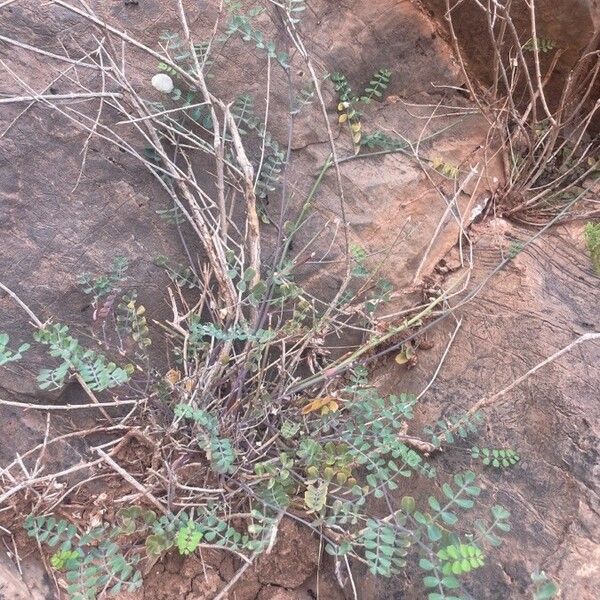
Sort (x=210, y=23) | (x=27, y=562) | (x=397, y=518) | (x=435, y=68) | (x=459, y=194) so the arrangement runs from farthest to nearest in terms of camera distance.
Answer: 1. (x=435, y=68)
2. (x=459, y=194)
3. (x=210, y=23)
4. (x=27, y=562)
5. (x=397, y=518)

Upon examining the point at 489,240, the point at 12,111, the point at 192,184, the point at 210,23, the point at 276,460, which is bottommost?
the point at 276,460

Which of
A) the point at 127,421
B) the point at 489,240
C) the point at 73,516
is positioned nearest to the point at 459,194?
the point at 489,240

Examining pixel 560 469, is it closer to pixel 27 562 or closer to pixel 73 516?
pixel 73 516

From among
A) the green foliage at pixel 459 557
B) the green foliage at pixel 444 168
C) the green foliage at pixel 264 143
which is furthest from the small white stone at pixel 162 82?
the green foliage at pixel 459 557

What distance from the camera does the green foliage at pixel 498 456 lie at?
1.64 meters

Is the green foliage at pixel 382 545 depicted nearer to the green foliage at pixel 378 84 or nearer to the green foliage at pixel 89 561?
the green foliage at pixel 89 561

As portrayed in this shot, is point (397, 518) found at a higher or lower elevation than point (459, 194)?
lower

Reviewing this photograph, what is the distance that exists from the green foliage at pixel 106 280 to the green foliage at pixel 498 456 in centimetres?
122

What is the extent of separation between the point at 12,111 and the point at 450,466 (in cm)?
179

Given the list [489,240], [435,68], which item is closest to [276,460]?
[489,240]

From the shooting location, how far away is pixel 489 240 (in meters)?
2.20

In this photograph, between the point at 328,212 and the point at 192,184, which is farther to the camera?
the point at 328,212

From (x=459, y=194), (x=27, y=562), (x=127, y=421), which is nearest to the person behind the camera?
(x=27, y=562)

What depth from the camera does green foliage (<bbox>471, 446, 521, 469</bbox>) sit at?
1636 millimetres
